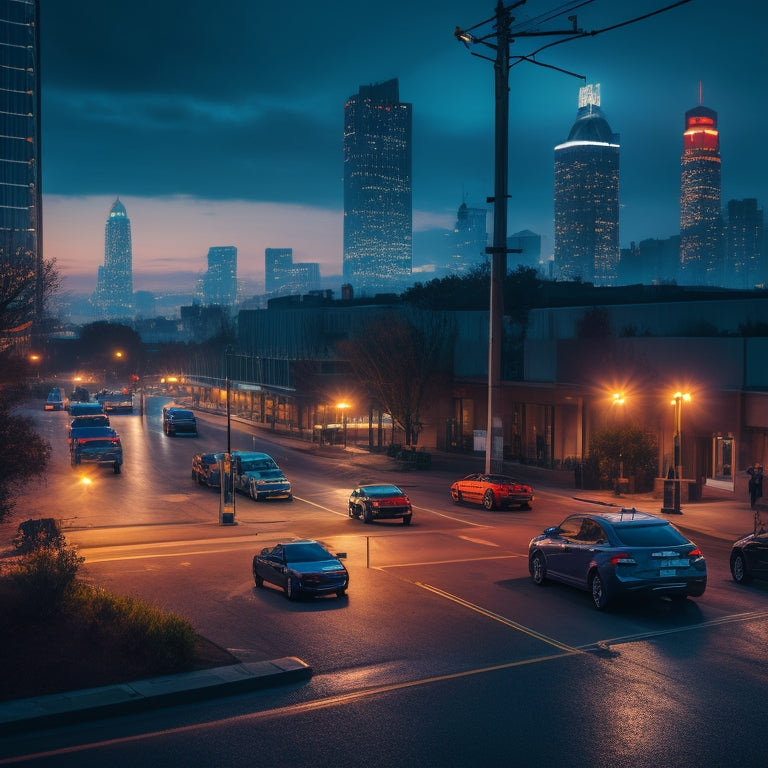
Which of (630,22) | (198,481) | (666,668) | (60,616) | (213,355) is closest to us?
(666,668)

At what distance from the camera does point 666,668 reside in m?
12.6

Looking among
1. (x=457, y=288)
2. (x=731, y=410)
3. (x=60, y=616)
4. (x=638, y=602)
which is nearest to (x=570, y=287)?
(x=457, y=288)

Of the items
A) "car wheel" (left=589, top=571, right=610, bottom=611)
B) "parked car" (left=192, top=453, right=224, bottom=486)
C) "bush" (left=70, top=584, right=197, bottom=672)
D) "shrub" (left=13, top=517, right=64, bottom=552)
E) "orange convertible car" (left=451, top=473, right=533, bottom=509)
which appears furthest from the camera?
"parked car" (left=192, top=453, right=224, bottom=486)

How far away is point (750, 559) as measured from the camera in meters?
19.0

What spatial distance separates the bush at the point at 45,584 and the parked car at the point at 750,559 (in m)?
13.5

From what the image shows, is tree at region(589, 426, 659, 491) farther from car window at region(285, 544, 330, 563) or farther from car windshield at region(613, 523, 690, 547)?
car window at region(285, 544, 330, 563)

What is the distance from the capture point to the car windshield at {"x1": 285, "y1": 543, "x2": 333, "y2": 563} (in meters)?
18.6

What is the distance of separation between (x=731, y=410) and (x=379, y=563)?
21.5 meters

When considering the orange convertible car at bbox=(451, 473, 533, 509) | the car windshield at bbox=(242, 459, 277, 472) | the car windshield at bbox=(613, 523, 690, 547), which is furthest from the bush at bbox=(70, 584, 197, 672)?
the car windshield at bbox=(242, 459, 277, 472)

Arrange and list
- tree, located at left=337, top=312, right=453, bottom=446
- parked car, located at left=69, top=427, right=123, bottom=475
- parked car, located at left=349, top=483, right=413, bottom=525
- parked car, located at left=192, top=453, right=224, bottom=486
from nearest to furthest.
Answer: parked car, located at left=349, top=483, right=413, bottom=525, parked car, located at left=192, top=453, right=224, bottom=486, parked car, located at left=69, top=427, right=123, bottom=475, tree, located at left=337, top=312, right=453, bottom=446

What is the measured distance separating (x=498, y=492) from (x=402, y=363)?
67.8ft

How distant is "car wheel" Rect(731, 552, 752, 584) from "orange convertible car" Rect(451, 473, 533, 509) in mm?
14287

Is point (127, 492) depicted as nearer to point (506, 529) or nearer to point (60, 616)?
point (506, 529)

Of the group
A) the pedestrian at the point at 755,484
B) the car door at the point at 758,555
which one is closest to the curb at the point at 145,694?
the car door at the point at 758,555
